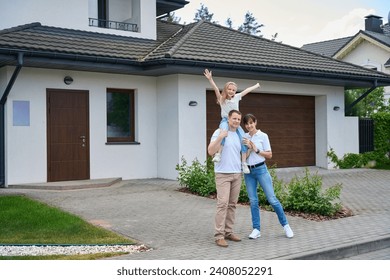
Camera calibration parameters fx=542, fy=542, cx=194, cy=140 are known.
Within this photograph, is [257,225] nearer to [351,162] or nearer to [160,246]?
[160,246]

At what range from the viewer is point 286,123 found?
50.6 feet

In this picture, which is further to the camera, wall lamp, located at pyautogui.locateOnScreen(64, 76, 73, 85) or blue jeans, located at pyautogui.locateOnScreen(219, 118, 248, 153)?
wall lamp, located at pyautogui.locateOnScreen(64, 76, 73, 85)

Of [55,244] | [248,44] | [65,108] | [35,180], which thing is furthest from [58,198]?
[248,44]

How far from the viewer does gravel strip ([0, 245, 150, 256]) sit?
5.93 meters

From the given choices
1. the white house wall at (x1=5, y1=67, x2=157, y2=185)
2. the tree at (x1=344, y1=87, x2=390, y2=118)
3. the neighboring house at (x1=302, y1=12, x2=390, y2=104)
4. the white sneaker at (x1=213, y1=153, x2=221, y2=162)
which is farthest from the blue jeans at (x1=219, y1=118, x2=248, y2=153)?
the tree at (x1=344, y1=87, x2=390, y2=118)

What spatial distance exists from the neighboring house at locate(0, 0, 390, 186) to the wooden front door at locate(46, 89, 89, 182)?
0.9 inches

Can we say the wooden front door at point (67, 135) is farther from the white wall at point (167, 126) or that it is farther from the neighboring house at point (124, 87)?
the white wall at point (167, 126)

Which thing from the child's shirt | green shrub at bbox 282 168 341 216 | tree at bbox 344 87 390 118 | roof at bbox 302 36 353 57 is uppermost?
roof at bbox 302 36 353 57

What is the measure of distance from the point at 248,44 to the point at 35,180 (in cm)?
678

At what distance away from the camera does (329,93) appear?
16.0 metres

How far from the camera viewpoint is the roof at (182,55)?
11.2 metres

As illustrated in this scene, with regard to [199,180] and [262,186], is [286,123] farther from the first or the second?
[262,186]

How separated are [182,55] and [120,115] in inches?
89.7

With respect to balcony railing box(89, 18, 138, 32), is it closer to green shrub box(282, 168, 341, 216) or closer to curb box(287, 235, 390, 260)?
green shrub box(282, 168, 341, 216)
